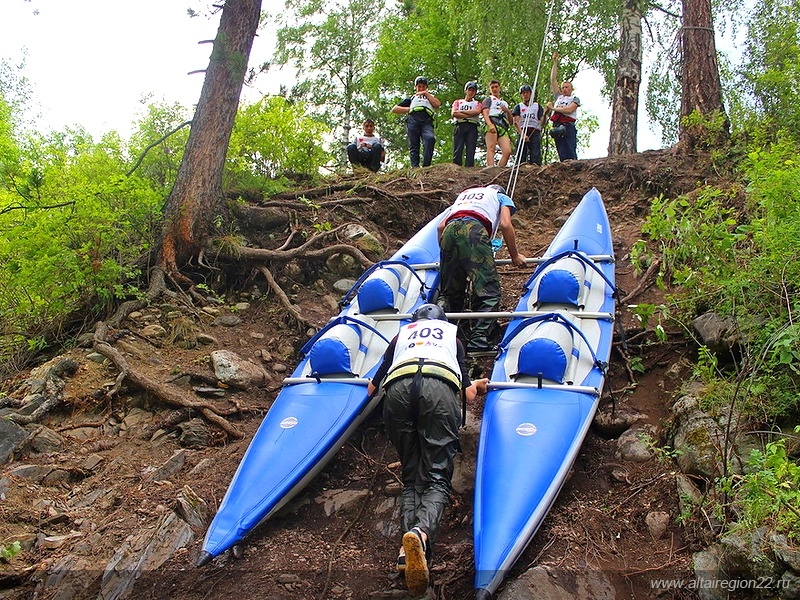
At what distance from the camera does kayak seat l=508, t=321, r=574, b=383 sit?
12.8 ft

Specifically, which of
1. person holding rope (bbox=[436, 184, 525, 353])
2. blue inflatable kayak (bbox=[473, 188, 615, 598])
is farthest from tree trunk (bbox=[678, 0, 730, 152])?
person holding rope (bbox=[436, 184, 525, 353])

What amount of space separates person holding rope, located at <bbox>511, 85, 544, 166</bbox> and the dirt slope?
3.07 meters

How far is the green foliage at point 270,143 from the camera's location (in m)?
7.05

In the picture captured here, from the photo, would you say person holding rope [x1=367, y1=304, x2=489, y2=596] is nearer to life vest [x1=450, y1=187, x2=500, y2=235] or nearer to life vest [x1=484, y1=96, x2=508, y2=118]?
life vest [x1=450, y1=187, x2=500, y2=235]

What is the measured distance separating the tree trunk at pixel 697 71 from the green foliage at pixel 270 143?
435 centimetres

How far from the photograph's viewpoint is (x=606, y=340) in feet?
14.5

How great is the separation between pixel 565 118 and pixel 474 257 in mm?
4696

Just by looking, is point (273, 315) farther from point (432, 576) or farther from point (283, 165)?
point (432, 576)

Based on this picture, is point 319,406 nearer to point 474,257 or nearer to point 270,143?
point 474,257

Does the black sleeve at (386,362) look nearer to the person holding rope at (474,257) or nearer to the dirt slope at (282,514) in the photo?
the dirt slope at (282,514)

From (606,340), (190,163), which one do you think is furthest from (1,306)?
(606,340)

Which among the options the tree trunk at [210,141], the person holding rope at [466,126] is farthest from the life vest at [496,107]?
the tree trunk at [210,141]

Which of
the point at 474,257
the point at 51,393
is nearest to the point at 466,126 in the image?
the point at 474,257

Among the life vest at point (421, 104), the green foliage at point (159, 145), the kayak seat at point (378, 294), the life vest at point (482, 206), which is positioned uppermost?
the life vest at point (421, 104)
